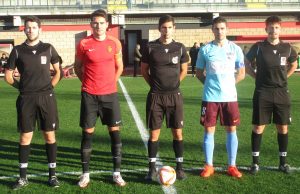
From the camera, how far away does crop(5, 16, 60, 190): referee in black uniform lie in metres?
4.49

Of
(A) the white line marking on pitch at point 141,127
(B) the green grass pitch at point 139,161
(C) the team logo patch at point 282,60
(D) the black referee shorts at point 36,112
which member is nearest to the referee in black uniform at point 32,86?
(D) the black referee shorts at point 36,112

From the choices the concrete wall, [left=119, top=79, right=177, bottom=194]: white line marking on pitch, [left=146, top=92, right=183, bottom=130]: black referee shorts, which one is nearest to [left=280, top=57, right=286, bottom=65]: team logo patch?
[left=146, top=92, right=183, bottom=130]: black referee shorts

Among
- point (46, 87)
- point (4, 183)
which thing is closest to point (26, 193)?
point (4, 183)

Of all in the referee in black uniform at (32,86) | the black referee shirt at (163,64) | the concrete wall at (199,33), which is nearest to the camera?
the referee in black uniform at (32,86)

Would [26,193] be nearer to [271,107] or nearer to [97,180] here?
[97,180]

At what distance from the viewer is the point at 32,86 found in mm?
4527

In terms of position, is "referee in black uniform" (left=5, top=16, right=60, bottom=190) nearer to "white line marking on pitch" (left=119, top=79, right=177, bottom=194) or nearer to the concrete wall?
"white line marking on pitch" (left=119, top=79, right=177, bottom=194)

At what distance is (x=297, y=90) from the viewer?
13773mm

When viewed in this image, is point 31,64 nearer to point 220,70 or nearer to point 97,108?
point 97,108

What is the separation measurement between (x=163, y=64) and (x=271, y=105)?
1.42 m

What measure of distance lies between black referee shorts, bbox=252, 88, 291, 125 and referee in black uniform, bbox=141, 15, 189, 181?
98 cm

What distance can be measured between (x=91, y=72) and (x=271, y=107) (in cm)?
221

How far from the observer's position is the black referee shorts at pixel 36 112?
14.9ft

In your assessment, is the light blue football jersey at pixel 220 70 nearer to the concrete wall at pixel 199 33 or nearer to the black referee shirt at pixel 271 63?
the black referee shirt at pixel 271 63
